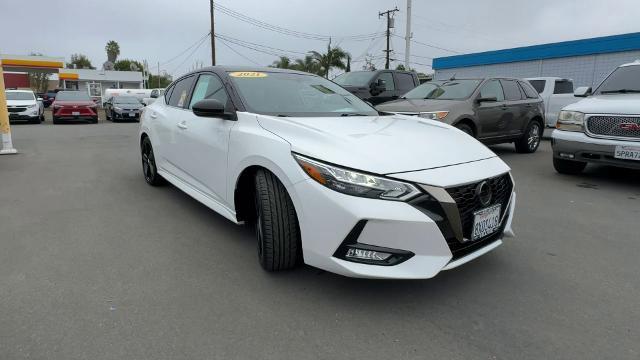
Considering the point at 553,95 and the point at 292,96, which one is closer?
the point at 292,96

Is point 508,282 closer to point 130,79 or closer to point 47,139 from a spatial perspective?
point 47,139

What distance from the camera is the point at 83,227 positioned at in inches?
167

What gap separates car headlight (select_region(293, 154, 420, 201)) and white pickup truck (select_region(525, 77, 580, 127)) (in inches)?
469

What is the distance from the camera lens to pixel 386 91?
11867 millimetres

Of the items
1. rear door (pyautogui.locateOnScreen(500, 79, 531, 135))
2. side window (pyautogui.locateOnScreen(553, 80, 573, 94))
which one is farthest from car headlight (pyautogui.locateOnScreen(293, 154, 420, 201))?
side window (pyautogui.locateOnScreen(553, 80, 573, 94))

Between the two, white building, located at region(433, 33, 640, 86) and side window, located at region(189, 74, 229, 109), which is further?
white building, located at region(433, 33, 640, 86)

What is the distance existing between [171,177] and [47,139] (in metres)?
9.07

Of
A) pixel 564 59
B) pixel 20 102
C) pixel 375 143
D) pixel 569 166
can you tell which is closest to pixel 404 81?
pixel 569 166

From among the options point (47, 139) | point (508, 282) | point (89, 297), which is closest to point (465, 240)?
point (508, 282)

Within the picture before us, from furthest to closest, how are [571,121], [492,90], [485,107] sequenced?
[492,90]
[485,107]
[571,121]

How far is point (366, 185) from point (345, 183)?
0.12 meters

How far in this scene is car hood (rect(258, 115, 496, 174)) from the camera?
106 inches

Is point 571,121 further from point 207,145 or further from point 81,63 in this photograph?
point 81,63

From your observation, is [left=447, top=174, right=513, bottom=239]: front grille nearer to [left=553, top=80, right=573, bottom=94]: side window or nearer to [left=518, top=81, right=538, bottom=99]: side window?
[left=518, top=81, right=538, bottom=99]: side window
